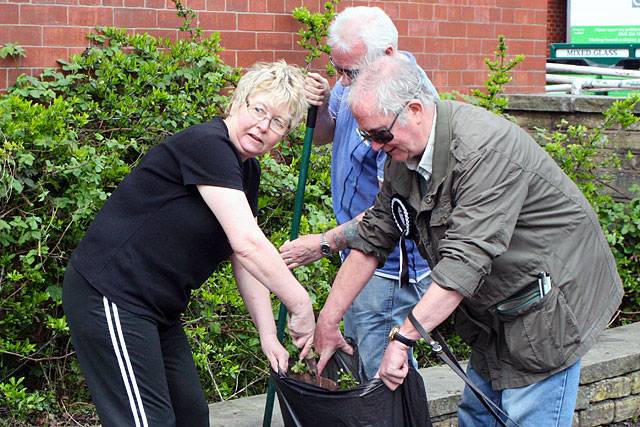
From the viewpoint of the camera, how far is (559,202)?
134 inches

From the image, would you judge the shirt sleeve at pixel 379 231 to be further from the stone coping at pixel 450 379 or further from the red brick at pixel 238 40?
the red brick at pixel 238 40

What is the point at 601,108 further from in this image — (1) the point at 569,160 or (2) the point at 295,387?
(2) the point at 295,387

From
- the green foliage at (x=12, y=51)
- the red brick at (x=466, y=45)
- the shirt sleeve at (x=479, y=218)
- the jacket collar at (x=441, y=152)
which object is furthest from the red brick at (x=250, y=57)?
the shirt sleeve at (x=479, y=218)

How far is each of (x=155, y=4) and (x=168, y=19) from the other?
0.40 feet

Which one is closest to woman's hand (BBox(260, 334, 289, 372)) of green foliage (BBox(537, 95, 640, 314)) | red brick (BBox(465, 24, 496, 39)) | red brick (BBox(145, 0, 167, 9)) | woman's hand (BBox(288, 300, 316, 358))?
woman's hand (BBox(288, 300, 316, 358))

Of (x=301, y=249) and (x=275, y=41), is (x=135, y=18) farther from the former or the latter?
(x=301, y=249)

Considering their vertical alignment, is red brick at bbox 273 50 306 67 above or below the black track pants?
above

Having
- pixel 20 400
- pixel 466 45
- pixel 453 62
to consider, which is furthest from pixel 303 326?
pixel 466 45

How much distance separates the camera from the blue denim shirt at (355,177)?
4305 mm

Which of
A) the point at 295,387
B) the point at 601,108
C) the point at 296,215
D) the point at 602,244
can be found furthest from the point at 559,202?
the point at 601,108

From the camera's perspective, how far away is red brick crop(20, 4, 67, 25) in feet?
18.8

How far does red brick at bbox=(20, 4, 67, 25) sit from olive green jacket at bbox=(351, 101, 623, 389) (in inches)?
118

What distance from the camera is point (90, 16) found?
6008mm

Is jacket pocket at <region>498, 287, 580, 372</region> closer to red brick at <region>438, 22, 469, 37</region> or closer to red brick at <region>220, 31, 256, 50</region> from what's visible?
red brick at <region>220, 31, 256, 50</region>
